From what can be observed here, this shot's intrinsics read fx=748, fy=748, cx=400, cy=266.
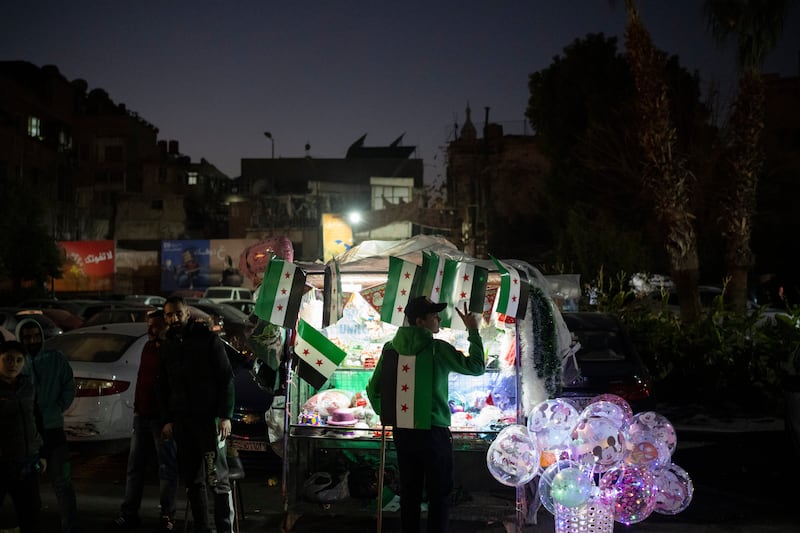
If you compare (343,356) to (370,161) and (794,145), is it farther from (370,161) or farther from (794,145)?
(370,161)

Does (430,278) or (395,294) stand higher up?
(430,278)

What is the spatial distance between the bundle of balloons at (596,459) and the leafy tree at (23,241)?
1191 inches

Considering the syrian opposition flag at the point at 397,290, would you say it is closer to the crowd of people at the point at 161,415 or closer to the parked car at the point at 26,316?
the crowd of people at the point at 161,415

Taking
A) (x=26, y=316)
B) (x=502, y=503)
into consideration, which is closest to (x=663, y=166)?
(x=502, y=503)

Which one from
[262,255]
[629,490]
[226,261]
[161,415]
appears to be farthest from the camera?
[226,261]

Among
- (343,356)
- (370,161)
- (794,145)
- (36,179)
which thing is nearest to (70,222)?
(36,179)

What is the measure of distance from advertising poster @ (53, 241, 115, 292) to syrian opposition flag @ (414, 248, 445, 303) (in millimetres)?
38387

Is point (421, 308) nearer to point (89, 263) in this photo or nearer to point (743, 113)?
point (743, 113)

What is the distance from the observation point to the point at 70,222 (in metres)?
45.7

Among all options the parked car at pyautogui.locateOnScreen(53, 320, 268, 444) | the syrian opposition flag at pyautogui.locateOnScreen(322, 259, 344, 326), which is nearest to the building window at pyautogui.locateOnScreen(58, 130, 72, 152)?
the parked car at pyautogui.locateOnScreen(53, 320, 268, 444)

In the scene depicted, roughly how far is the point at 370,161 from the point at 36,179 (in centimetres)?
2098

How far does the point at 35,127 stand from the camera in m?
43.6

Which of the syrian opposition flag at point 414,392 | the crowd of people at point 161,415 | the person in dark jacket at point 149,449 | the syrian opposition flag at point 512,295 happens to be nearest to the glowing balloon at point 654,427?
the syrian opposition flag at point 512,295

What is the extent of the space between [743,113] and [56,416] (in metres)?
15.0
